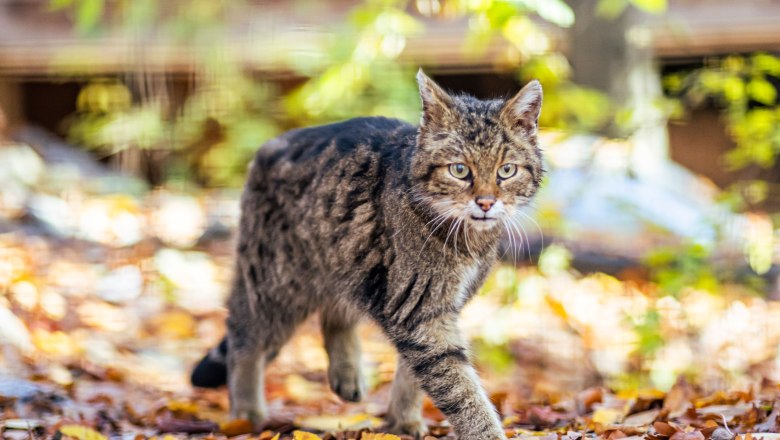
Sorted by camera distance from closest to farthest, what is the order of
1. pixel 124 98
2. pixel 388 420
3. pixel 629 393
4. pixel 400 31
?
pixel 388 420 < pixel 629 393 < pixel 400 31 < pixel 124 98

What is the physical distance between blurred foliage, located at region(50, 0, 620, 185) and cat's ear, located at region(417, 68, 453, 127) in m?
0.67

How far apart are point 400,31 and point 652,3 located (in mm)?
1390

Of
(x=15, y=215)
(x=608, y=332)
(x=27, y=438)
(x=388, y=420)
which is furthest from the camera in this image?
(x=15, y=215)

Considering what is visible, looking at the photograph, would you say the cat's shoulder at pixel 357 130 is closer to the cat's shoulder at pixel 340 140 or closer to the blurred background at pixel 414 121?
the cat's shoulder at pixel 340 140

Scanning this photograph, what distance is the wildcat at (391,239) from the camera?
130 inches

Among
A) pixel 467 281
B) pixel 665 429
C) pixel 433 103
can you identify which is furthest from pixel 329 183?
pixel 665 429

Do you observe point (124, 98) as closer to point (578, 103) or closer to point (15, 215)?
point (15, 215)

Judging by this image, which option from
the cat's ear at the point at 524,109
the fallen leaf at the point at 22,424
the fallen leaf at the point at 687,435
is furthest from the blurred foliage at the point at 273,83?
the fallen leaf at the point at 22,424

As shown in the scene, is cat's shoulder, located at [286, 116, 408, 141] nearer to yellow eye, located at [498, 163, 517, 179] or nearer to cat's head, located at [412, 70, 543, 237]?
cat's head, located at [412, 70, 543, 237]

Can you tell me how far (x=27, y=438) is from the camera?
129 inches

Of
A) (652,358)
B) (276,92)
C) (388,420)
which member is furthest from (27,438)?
(276,92)

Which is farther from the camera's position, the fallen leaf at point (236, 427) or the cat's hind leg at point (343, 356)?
the cat's hind leg at point (343, 356)

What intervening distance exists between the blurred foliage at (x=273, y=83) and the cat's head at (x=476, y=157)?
0.60m

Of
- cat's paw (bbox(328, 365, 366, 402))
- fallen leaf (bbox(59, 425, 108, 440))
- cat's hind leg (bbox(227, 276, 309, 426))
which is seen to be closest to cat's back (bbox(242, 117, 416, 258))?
cat's hind leg (bbox(227, 276, 309, 426))
